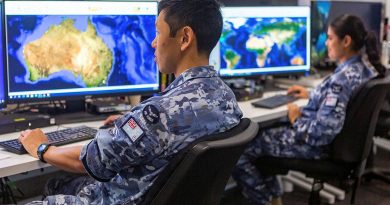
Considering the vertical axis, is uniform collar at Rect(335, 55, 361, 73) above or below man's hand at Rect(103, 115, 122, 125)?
above

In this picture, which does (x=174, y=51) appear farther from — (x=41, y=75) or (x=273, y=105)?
(x=273, y=105)

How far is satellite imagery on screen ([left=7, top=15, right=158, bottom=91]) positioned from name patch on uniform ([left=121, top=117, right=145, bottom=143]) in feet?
3.13

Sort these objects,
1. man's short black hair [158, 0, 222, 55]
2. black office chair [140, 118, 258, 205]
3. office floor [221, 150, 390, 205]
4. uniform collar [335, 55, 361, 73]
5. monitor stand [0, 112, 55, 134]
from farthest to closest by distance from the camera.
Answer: office floor [221, 150, 390, 205], uniform collar [335, 55, 361, 73], monitor stand [0, 112, 55, 134], man's short black hair [158, 0, 222, 55], black office chair [140, 118, 258, 205]

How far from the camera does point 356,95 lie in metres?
2.23

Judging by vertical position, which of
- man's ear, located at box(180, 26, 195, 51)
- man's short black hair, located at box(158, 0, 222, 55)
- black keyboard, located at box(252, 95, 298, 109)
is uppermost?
man's short black hair, located at box(158, 0, 222, 55)

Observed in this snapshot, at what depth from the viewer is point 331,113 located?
2.34 meters

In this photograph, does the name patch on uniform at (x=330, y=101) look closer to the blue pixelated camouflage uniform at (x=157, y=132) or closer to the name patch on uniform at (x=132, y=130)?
the blue pixelated camouflage uniform at (x=157, y=132)

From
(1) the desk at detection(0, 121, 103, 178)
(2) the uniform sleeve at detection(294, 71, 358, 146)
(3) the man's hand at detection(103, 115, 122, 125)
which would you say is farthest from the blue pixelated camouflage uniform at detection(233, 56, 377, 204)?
(1) the desk at detection(0, 121, 103, 178)

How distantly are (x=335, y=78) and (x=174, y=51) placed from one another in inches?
48.5

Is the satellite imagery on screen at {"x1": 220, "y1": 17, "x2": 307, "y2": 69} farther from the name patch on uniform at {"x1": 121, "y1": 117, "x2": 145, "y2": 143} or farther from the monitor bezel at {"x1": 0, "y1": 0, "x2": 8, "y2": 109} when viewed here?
the name patch on uniform at {"x1": 121, "y1": 117, "x2": 145, "y2": 143}

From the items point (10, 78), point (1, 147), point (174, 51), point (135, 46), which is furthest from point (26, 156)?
point (135, 46)

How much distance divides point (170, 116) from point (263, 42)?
1.72 metres

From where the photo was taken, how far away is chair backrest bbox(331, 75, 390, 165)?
221cm

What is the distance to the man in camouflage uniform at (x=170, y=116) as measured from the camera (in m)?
1.28
